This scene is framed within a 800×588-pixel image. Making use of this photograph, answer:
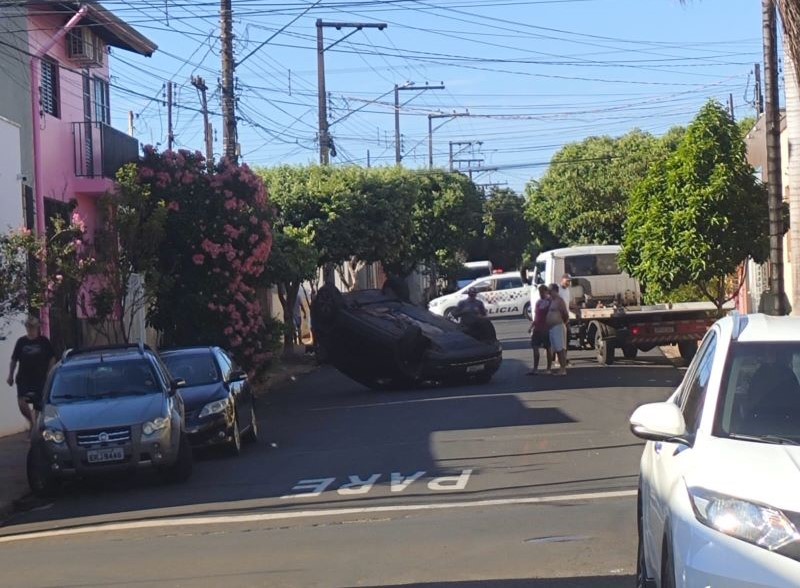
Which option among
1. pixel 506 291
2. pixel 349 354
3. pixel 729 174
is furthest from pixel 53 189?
pixel 506 291

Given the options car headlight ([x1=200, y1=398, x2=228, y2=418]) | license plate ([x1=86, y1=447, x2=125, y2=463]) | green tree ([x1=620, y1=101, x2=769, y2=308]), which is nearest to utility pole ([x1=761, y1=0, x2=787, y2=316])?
green tree ([x1=620, y1=101, x2=769, y2=308])

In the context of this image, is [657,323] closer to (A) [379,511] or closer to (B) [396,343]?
(B) [396,343]

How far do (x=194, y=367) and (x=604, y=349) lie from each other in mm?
11401

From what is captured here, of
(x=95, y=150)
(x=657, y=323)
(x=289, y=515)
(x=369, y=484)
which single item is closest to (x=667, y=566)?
Result: (x=289, y=515)

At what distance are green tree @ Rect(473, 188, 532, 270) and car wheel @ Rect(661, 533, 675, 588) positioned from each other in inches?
3371

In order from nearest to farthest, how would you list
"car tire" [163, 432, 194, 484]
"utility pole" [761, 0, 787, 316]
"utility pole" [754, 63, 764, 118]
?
1. "car tire" [163, 432, 194, 484]
2. "utility pole" [761, 0, 787, 316]
3. "utility pole" [754, 63, 764, 118]

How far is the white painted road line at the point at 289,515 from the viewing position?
11.9 meters

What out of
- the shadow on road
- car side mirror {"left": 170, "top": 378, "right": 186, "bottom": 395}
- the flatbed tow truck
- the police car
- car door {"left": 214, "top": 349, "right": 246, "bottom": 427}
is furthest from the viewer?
the police car

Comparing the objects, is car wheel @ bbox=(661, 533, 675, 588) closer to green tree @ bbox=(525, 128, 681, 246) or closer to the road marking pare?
the road marking pare

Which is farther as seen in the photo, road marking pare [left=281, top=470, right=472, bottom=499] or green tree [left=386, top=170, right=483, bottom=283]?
green tree [left=386, top=170, right=483, bottom=283]

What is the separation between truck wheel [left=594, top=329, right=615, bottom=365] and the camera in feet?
87.6

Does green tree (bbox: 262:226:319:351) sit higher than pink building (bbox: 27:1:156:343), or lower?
lower

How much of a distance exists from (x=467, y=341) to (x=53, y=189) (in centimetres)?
853

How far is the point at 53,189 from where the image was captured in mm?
24594
